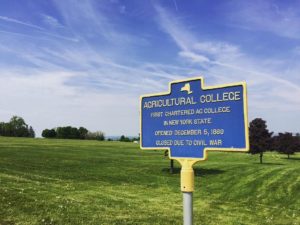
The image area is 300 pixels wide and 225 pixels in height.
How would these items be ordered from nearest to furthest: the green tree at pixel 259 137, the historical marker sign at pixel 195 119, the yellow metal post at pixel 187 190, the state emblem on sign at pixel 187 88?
the historical marker sign at pixel 195 119
the yellow metal post at pixel 187 190
the state emblem on sign at pixel 187 88
the green tree at pixel 259 137

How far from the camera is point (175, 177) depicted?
31.5 meters

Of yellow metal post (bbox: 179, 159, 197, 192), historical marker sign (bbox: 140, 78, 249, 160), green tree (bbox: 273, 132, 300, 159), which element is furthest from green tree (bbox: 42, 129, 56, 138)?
yellow metal post (bbox: 179, 159, 197, 192)

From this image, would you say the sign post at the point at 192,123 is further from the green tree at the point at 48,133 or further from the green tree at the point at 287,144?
the green tree at the point at 48,133

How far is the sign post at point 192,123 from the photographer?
255 inches

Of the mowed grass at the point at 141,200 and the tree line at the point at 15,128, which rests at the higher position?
the tree line at the point at 15,128

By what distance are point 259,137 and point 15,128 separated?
82581mm

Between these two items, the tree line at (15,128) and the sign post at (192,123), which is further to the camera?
the tree line at (15,128)

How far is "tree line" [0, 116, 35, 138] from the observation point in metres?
113

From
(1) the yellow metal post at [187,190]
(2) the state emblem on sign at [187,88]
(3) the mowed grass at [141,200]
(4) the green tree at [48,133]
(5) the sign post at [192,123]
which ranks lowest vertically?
(3) the mowed grass at [141,200]

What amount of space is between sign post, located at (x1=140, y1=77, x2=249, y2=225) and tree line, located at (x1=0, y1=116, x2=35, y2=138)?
113 metres

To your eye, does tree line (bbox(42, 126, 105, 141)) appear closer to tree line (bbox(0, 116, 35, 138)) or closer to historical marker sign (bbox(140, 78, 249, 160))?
tree line (bbox(0, 116, 35, 138))

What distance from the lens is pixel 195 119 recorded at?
7.00m

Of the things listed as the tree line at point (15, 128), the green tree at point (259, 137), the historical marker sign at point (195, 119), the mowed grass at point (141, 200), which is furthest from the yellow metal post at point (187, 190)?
the tree line at point (15, 128)

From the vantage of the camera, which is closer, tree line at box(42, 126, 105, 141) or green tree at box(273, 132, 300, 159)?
green tree at box(273, 132, 300, 159)
